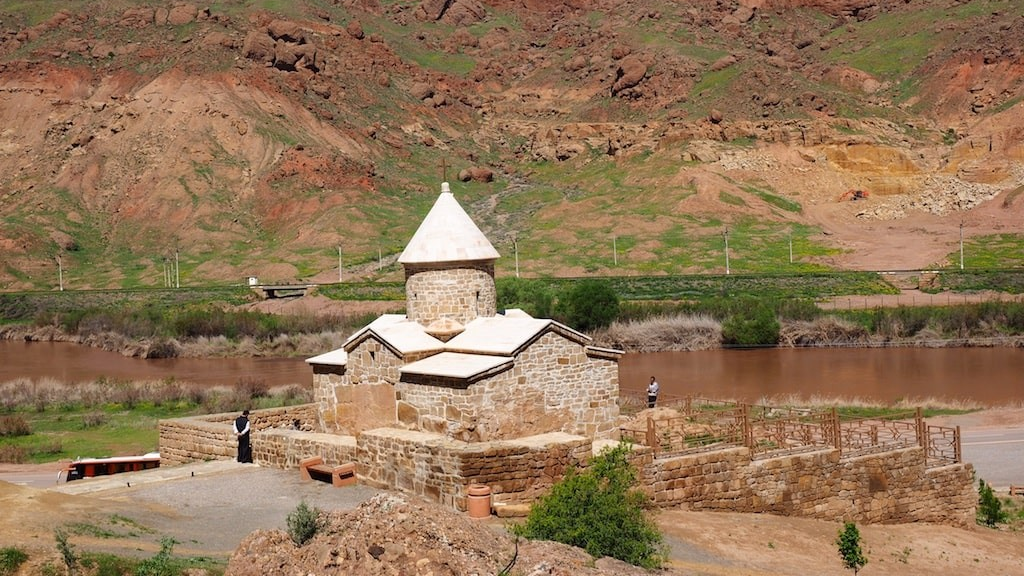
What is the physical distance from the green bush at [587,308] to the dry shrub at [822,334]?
7254mm

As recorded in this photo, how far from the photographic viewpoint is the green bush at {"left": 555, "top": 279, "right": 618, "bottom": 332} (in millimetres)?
47438

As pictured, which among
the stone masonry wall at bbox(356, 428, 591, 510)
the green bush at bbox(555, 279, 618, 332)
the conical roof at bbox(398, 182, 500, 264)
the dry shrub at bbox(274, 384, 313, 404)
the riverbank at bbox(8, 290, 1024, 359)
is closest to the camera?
the stone masonry wall at bbox(356, 428, 591, 510)

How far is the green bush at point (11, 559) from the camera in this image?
10016 millimetres

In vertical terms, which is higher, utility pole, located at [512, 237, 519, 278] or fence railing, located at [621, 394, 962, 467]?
utility pole, located at [512, 237, 519, 278]

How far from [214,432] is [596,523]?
357 inches

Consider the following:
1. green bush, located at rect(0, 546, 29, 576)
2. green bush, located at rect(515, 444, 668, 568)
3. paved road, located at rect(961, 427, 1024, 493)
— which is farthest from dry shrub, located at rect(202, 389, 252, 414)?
green bush, located at rect(0, 546, 29, 576)

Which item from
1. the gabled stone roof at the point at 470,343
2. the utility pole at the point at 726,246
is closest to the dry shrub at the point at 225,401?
the gabled stone roof at the point at 470,343

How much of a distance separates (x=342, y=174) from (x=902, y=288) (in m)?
40.6

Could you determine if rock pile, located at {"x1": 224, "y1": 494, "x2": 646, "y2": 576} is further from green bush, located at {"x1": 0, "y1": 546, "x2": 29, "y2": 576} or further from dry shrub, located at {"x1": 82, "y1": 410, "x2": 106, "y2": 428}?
dry shrub, located at {"x1": 82, "y1": 410, "x2": 106, "y2": 428}

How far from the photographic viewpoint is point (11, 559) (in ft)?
33.3

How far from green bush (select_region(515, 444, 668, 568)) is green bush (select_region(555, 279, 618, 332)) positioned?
33.9 metres

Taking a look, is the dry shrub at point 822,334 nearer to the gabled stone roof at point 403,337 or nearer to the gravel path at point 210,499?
the gabled stone roof at point 403,337

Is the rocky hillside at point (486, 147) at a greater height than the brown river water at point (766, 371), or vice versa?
the rocky hillside at point (486, 147)

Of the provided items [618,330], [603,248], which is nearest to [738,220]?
[603,248]
